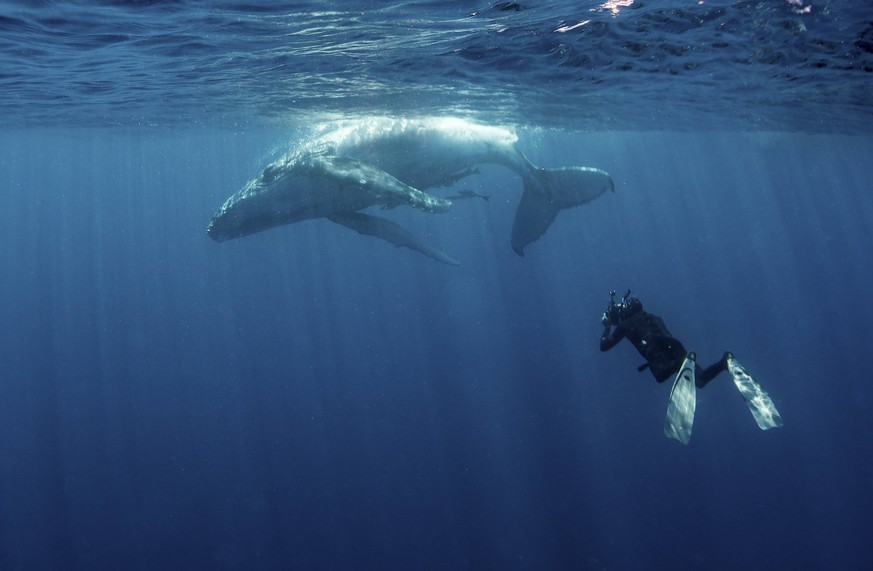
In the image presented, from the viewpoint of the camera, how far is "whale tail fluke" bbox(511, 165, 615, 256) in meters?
14.1

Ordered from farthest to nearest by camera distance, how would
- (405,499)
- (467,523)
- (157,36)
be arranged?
(405,499) < (467,523) < (157,36)

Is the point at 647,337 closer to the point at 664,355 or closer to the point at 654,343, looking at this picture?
the point at 654,343

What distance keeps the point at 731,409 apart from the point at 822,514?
6.84 m

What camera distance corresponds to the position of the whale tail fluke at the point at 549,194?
46.3 ft

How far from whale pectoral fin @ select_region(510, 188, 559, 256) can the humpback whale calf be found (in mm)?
26

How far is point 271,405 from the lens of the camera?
123ft

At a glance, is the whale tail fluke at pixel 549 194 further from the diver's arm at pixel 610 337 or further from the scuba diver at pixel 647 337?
the diver's arm at pixel 610 337

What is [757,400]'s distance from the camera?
8.34 m

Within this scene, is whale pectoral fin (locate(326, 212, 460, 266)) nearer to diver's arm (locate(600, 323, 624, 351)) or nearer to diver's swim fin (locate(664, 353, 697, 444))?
diver's arm (locate(600, 323, 624, 351))

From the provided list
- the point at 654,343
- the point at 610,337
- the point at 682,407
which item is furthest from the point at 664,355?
the point at 682,407

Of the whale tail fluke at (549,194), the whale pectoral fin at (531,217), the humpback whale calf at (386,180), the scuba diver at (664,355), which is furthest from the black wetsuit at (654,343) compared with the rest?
the whale pectoral fin at (531,217)

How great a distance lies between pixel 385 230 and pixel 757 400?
7459 millimetres

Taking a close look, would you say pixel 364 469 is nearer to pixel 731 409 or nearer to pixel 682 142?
pixel 731 409

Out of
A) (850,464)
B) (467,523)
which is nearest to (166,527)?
(467,523)
